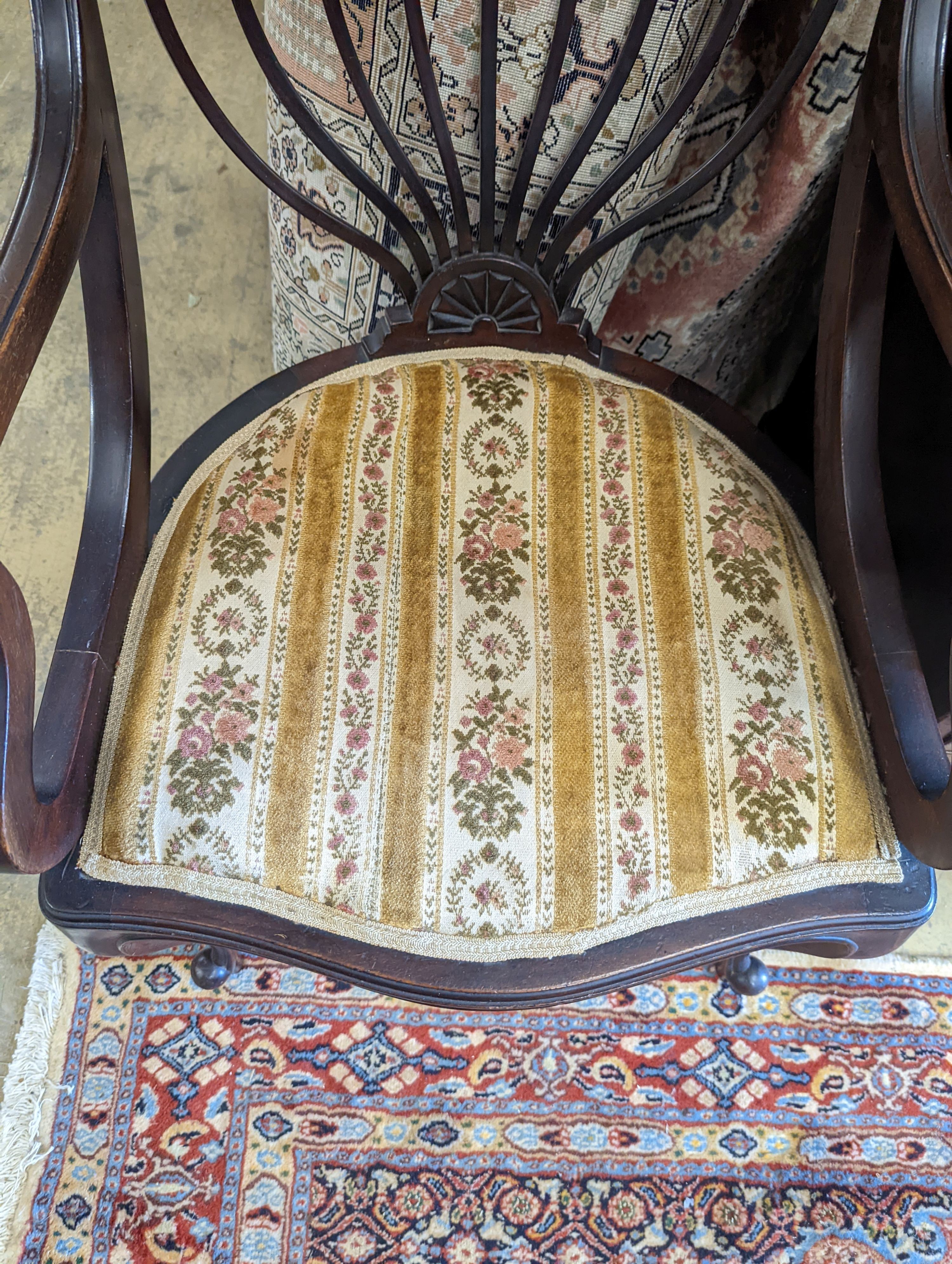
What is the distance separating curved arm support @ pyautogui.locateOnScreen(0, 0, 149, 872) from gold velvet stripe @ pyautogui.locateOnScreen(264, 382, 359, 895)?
4.5 inches

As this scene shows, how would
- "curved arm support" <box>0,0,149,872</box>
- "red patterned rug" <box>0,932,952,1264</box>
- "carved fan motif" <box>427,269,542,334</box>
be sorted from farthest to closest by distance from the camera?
"red patterned rug" <box>0,932,952,1264</box>, "carved fan motif" <box>427,269,542,334</box>, "curved arm support" <box>0,0,149,872</box>

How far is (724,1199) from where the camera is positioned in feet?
2.80

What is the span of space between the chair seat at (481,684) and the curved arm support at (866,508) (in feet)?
0.08

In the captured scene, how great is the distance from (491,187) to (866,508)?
340 mm

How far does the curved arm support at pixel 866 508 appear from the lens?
1.92 feet

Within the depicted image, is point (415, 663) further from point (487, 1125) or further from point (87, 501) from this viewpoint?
point (487, 1125)

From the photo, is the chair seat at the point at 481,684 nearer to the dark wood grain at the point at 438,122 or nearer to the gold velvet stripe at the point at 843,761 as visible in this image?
the gold velvet stripe at the point at 843,761

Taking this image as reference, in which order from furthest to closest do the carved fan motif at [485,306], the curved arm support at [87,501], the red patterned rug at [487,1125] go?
the red patterned rug at [487,1125] → the carved fan motif at [485,306] → the curved arm support at [87,501]

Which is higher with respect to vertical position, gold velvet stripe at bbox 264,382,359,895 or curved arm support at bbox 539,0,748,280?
curved arm support at bbox 539,0,748,280

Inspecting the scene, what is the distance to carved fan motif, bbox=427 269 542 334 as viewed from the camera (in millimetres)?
701

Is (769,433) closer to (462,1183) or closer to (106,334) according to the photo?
(106,334)

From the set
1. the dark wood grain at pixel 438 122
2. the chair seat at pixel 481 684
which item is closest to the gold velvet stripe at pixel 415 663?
the chair seat at pixel 481 684

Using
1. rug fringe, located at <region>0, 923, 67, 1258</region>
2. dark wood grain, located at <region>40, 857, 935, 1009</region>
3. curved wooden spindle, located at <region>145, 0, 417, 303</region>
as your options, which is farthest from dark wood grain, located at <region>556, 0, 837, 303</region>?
rug fringe, located at <region>0, 923, 67, 1258</region>

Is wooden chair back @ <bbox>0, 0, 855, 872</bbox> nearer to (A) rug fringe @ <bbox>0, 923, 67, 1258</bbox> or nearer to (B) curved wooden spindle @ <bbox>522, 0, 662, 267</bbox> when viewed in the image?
(B) curved wooden spindle @ <bbox>522, 0, 662, 267</bbox>
